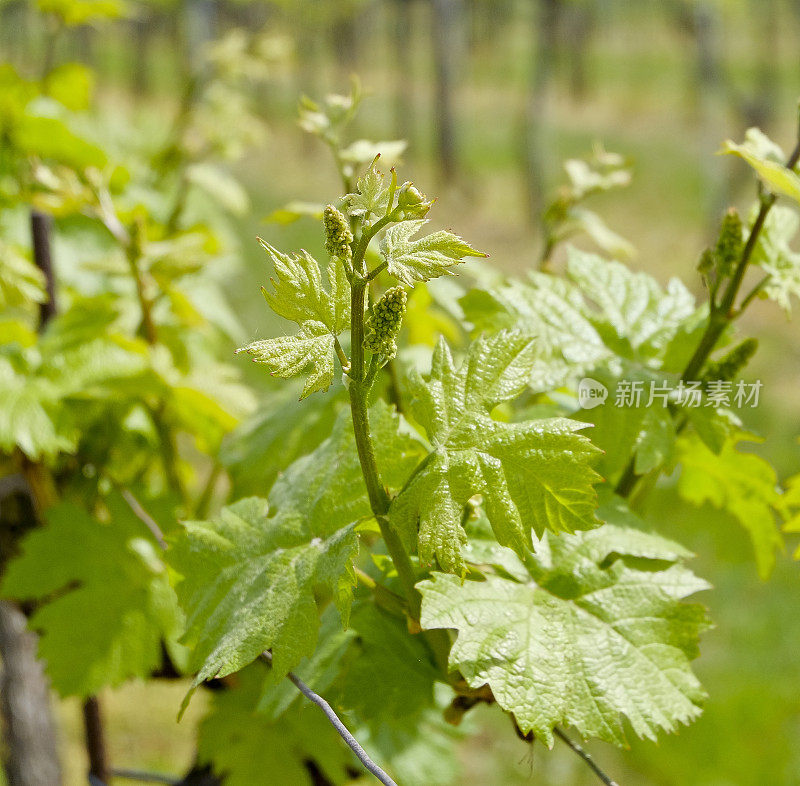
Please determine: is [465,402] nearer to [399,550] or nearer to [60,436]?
[399,550]

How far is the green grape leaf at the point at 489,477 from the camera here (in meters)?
0.66

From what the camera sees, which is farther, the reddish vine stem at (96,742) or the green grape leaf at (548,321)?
the reddish vine stem at (96,742)

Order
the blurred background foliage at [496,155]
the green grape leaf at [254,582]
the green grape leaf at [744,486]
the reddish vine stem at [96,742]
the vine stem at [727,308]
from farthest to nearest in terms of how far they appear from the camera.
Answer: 1. the blurred background foliage at [496,155]
2. the reddish vine stem at [96,742]
3. the green grape leaf at [744,486]
4. the vine stem at [727,308]
5. the green grape leaf at [254,582]

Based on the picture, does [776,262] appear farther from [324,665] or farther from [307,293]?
[324,665]

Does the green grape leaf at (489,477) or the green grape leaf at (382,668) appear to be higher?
the green grape leaf at (489,477)

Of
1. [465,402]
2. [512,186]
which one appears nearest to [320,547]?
[465,402]

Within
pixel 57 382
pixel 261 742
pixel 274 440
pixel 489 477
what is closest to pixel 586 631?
pixel 489 477

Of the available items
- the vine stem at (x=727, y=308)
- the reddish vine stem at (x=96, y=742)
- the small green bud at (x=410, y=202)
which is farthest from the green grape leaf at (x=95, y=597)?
the small green bud at (x=410, y=202)

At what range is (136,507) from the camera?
1359 millimetres

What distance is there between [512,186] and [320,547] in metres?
16.7

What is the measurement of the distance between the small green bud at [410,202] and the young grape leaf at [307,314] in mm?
92

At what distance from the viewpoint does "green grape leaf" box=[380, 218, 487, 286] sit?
0.61 metres

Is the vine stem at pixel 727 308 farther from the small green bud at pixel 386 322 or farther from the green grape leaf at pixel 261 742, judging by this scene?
the green grape leaf at pixel 261 742

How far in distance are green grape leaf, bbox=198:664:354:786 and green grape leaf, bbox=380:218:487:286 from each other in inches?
35.0
